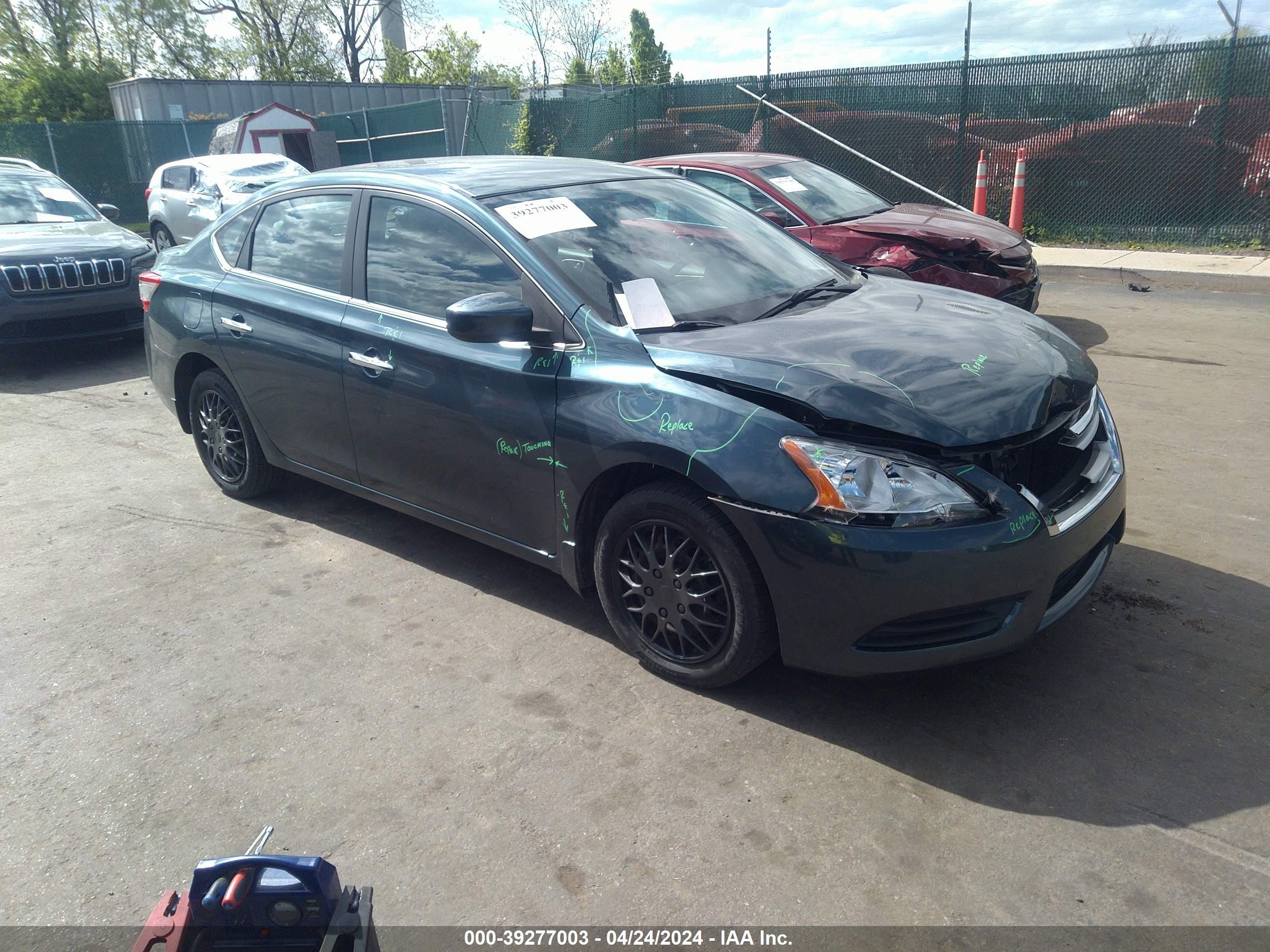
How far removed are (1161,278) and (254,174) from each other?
40.7 feet

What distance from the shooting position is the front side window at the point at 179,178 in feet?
49.4

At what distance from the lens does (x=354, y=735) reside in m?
3.29

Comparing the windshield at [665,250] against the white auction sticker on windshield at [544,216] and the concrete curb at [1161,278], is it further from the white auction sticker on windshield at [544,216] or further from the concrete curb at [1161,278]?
the concrete curb at [1161,278]

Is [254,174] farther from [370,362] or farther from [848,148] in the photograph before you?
[370,362]

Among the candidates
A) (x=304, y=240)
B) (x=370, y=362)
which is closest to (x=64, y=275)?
(x=304, y=240)

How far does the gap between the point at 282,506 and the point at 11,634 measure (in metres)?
1.53

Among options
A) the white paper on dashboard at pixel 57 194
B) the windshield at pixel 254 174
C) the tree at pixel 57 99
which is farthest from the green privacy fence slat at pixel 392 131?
the white paper on dashboard at pixel 57 194

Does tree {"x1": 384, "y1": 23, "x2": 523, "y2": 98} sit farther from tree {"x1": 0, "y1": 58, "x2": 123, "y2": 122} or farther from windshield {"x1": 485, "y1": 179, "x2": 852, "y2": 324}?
windshield {"x1": 485, "y1": 179, "x2": 852, "y2": 324}

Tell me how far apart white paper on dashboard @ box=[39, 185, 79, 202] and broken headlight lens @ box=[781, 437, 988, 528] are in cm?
983

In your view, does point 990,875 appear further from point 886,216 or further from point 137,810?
point 886,216

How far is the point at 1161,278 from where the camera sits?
36.2 ft

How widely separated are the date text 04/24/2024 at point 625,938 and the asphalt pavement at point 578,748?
39 mm

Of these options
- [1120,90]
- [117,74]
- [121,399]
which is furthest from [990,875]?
[117,74]

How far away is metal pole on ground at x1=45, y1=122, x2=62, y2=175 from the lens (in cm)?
2302
